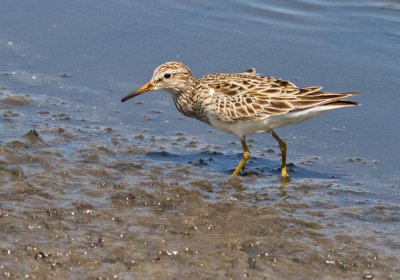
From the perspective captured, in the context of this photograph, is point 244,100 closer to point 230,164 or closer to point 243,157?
point 243,157

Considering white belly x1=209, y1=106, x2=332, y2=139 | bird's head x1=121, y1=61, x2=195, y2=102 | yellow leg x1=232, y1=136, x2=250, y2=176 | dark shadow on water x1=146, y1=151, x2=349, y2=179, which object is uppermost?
bird's head x1=121, y1=61, x2=195, y2=102

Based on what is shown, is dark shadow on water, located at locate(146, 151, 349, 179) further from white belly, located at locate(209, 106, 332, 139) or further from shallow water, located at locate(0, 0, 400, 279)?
white belly, located at locate(209, 106, 332, 139)

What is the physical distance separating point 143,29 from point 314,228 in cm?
507

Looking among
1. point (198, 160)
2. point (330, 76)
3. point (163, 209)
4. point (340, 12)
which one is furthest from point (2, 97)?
point (340, 12)

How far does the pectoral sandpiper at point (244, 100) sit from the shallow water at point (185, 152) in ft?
1.32

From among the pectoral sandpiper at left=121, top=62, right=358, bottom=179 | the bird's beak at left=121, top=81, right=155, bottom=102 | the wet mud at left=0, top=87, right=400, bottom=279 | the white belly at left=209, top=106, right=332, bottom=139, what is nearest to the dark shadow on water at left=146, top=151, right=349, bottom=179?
the wet mud at left=0, top=87, right=400, bottom=279

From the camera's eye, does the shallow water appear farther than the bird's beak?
No

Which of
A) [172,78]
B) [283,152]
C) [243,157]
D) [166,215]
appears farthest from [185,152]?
[166,215]

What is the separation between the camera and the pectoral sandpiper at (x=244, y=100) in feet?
29.6

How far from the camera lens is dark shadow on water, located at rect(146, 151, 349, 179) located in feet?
29.8

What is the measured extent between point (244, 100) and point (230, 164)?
0.70 metres

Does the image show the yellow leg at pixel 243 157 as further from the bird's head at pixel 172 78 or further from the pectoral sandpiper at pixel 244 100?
the bird's head at pixel 172 78

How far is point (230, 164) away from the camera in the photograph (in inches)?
367

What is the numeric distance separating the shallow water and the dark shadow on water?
0.07 ft
